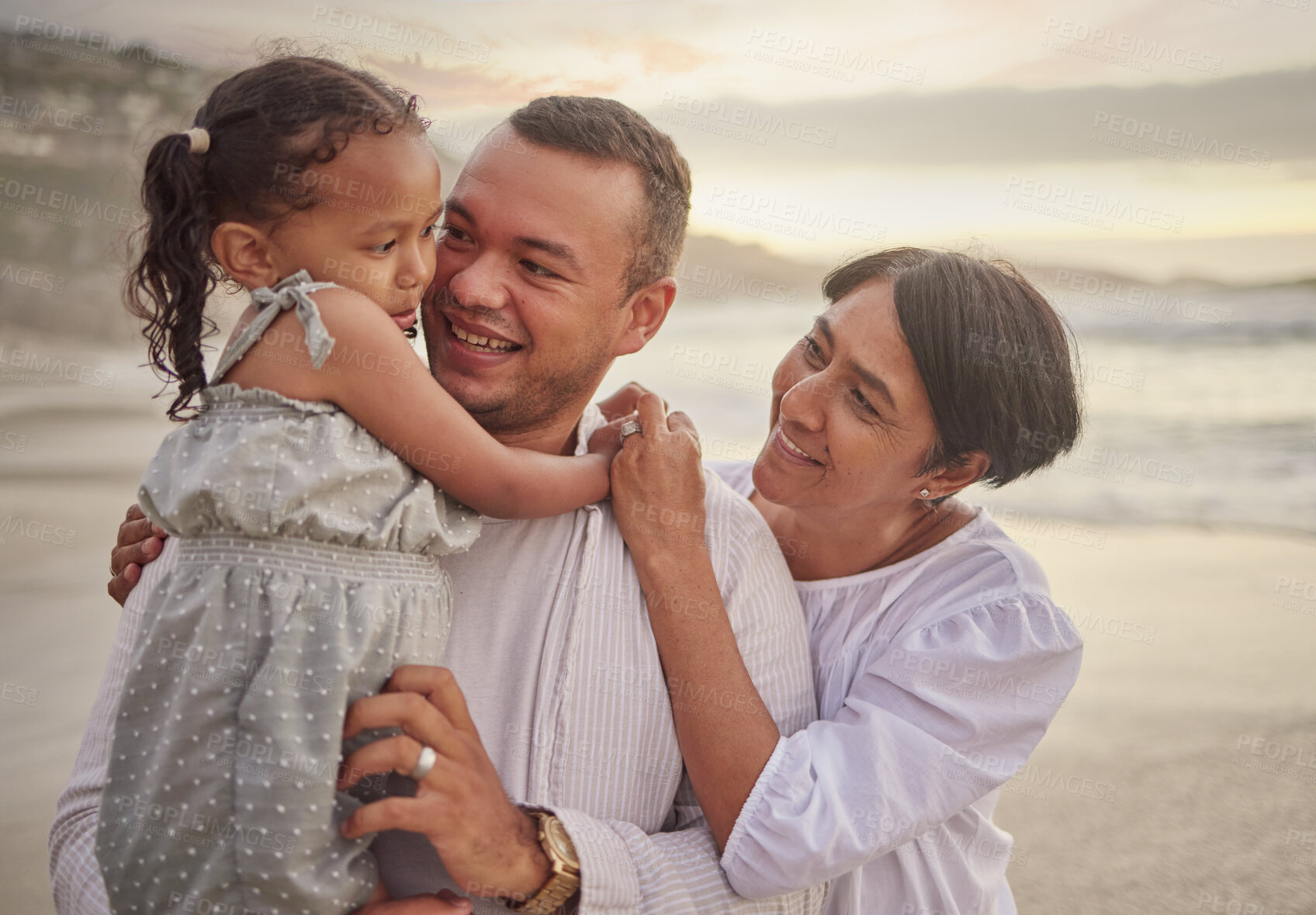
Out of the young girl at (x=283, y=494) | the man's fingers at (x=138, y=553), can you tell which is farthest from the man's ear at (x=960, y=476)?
the man's fingers at (x=138, y=553)

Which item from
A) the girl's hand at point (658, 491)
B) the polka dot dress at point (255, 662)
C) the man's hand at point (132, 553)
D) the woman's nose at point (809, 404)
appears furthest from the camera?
the woman's nose at point (809, 404)

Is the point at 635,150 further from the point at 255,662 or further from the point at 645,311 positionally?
the point at 255,662

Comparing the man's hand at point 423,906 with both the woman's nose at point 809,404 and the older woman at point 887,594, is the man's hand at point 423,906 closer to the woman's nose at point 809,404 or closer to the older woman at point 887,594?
the older woman at point 887,594

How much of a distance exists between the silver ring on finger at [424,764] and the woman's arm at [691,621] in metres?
0.59

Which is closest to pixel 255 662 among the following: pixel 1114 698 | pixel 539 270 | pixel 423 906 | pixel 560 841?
pixel 423 906

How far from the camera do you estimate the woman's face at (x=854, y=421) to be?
8.17ft

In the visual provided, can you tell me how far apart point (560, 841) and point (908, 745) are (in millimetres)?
757

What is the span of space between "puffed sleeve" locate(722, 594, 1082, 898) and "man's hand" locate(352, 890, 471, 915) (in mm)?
545

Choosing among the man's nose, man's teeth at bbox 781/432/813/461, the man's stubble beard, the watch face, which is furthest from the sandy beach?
the man's nose

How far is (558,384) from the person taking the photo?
2.54 metres

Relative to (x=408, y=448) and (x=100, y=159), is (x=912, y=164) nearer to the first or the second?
(x=100, y=159)

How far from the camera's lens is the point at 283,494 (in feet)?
5.57

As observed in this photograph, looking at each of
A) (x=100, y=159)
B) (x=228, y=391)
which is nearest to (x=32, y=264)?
(x=100, y=159)

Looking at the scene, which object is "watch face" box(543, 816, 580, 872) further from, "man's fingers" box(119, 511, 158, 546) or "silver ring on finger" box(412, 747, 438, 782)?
"man's fingers" box(119, 511, 158, 546)
